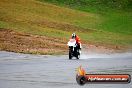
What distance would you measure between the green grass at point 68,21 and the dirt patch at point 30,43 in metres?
4.36

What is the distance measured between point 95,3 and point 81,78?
274ft

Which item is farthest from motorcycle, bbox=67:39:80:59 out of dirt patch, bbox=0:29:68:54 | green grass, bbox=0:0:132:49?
green grass, bbox=0:0:132:49

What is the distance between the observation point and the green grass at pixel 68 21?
5376 centimetres

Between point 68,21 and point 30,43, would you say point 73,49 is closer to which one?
point 30,43

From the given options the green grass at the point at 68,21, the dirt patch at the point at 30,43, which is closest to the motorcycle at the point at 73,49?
the dirt patch at the point at 30,43

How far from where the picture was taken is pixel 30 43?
40500mm

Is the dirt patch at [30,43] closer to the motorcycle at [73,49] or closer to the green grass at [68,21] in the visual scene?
the green grass at [68,21]

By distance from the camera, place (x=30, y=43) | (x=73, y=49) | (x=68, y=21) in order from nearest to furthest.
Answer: (x=73, y=49) < (x=30, y=43) < (x=68, y=21)

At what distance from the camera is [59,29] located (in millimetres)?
57625

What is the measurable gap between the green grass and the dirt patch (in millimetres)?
4359

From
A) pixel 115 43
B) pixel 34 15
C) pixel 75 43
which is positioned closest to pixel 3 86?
pixel 75 43

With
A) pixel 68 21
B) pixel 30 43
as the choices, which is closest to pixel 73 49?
pixel 30 43

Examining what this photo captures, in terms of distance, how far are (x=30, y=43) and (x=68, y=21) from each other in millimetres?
27408

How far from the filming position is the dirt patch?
35.5 m
